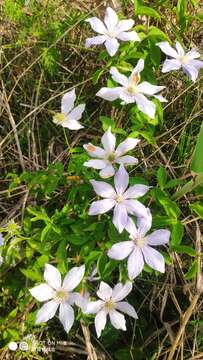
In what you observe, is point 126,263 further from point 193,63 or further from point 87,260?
point 193,63

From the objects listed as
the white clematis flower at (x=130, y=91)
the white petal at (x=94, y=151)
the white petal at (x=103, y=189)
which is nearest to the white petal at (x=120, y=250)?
the white petal at (x=103, y=189)

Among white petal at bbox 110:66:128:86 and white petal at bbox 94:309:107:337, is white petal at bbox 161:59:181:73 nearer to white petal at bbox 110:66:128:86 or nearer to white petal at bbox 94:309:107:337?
white petal at bbox 110:66:128:86

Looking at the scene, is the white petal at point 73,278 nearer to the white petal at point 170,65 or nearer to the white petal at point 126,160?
the white petal at point 126,160

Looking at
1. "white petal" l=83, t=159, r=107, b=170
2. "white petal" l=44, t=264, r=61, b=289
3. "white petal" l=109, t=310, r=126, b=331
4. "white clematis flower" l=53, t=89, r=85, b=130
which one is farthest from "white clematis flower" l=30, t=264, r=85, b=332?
"white clematis flower" l=53, t=89, r=85, b=130

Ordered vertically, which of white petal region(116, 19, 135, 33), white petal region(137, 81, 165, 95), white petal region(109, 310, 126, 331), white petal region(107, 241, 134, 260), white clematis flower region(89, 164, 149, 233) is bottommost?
white petal region(109, 310, 126, 331)

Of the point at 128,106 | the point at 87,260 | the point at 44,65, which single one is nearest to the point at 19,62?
the point at 44,65

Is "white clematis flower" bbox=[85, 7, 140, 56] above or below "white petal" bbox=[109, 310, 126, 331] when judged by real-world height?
above
